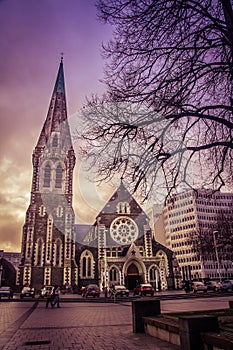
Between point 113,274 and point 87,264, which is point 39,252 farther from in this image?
point 113,274

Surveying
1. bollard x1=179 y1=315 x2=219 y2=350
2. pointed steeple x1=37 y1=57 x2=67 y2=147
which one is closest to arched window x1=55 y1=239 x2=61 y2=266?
pointed steeple x1=37 y1=57 x2=67 y2=147

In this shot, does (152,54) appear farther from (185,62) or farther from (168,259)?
(168,259)

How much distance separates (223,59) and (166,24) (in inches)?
84.4

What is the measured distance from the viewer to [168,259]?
51.3 m

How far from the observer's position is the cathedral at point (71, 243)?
146ft

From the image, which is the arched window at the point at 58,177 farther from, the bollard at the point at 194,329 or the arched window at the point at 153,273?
the bollard at the point at 194,329

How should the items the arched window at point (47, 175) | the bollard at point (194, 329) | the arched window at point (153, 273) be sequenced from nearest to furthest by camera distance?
the bollard at point (194, 329) < the arched window at point (153, 273) < the arched window at point (47, 175)

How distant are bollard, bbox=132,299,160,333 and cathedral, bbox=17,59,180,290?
106 ft

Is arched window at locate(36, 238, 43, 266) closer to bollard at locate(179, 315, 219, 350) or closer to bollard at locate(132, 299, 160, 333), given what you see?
bollard at locate(132, 299, 160, 333)

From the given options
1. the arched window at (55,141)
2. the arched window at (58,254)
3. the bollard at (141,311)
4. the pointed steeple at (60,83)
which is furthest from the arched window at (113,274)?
the pointed steeple at (60,83)

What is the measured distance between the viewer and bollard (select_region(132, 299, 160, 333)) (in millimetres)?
8539

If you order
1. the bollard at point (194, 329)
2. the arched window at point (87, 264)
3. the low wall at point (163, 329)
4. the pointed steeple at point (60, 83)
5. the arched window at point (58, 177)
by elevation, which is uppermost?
the pointed steeple at point (60, 83)

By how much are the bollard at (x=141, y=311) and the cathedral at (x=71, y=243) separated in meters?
32.2

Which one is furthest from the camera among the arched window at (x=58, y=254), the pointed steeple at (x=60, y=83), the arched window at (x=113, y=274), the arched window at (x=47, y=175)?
the pointed steeple at (x=60, y=83)
